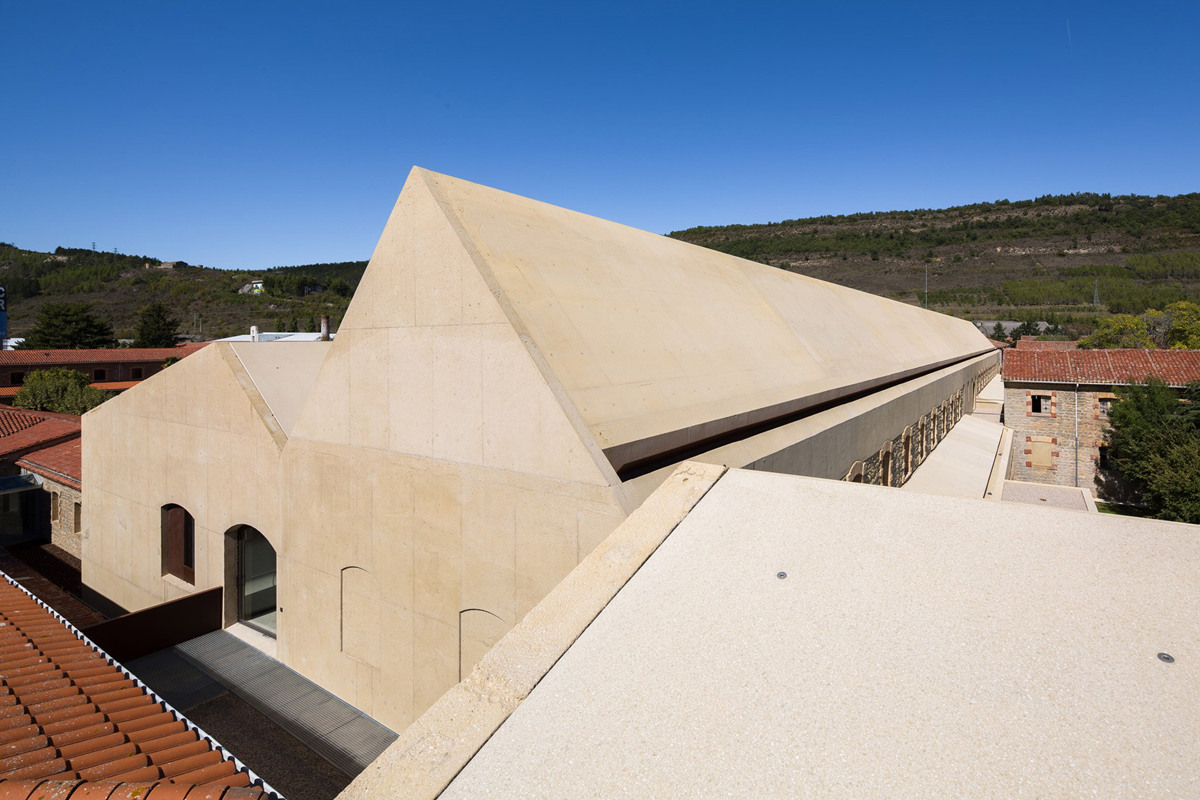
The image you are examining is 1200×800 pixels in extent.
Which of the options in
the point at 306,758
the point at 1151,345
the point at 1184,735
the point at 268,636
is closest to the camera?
the point at 1184,735

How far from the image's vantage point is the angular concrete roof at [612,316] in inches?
207

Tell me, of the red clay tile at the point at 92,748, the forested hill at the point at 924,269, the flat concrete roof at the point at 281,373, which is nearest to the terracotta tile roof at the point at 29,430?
the flat concrete roof at the point at 281,373

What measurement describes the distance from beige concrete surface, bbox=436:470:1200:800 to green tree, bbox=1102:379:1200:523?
22.1 m

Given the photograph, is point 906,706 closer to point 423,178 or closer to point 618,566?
point 618,566

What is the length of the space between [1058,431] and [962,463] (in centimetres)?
1475

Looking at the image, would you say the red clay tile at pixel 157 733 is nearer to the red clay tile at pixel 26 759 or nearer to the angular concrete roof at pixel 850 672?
the red clay tile at pixel 26 759

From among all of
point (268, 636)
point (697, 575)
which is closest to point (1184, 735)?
point (697, 575)

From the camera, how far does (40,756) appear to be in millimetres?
4078

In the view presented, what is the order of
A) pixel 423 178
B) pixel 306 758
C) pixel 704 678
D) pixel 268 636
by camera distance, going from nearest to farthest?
pixel 704 678, pixel 423 178, pixel 306 758, pixel 268 636

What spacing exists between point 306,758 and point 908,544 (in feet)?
21.6

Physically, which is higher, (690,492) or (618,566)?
(690,492)

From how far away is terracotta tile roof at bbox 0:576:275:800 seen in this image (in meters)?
3.25

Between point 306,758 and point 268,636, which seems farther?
point 268,636

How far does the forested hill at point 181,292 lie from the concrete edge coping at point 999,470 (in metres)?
74.8
